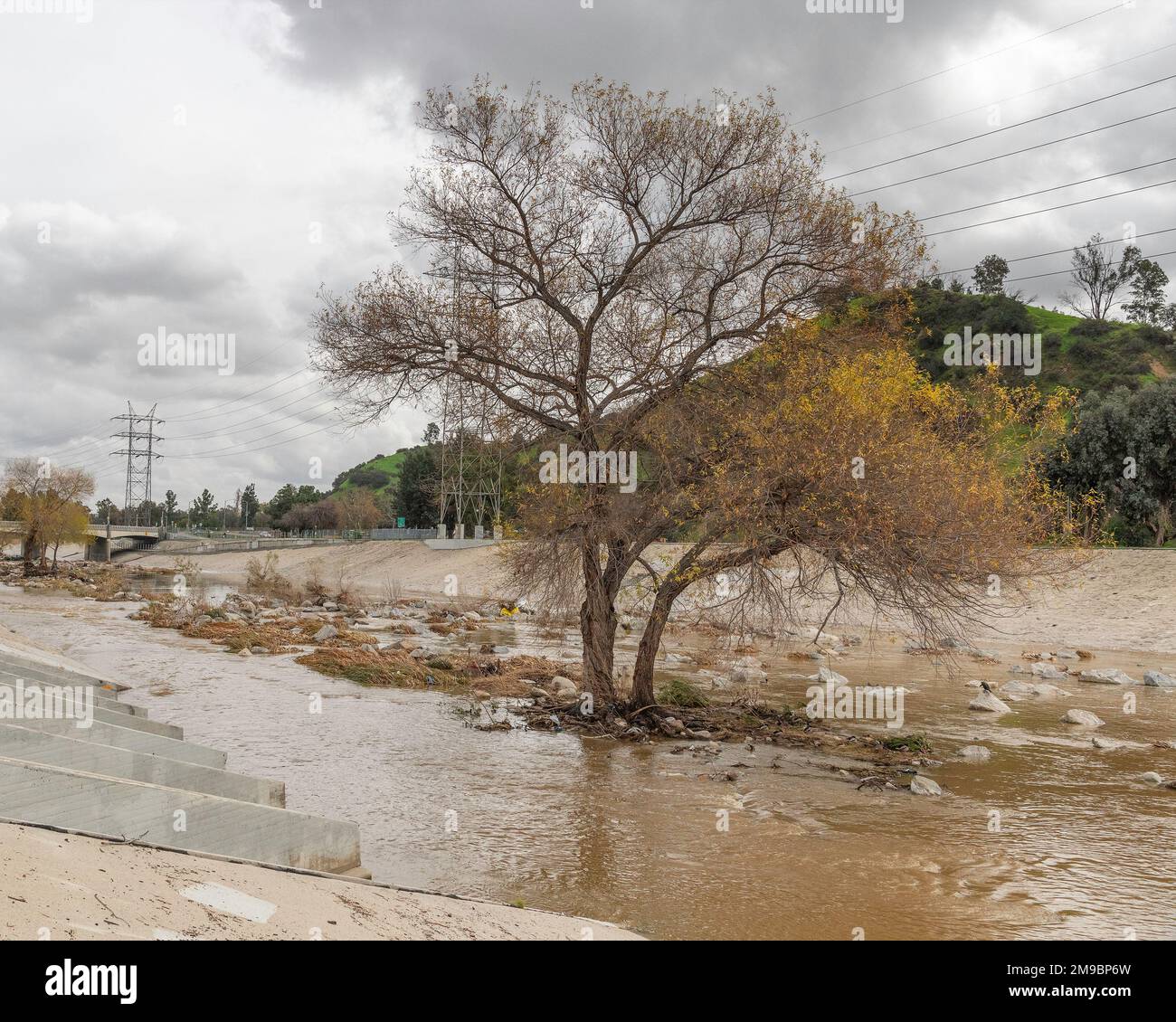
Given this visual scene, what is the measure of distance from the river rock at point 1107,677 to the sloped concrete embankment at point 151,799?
75.2ft

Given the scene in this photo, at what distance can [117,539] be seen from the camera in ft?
380

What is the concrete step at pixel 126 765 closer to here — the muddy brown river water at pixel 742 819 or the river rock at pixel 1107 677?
the muddy brown river water at pixel 742 819

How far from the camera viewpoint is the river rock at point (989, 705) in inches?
784

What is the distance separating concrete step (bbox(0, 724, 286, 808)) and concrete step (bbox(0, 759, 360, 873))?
31.0 inches

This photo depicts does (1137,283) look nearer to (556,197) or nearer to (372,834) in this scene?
(556,197)

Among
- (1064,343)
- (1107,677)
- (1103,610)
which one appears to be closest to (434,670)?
(1107,677)

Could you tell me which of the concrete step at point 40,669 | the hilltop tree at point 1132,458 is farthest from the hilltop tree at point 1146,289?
the concrete step at point 40,669

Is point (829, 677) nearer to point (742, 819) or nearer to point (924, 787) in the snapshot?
point (924, 787)

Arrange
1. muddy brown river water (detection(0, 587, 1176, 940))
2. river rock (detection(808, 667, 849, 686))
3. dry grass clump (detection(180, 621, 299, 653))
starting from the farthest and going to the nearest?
dry grass clump (detection(180, 621, 299, 653)) < river rock (detection(808, 667, 849, 686)) < muddy brown river water (detection(0, 587, 1176, 940))

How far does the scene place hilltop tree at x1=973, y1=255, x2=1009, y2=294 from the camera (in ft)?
317

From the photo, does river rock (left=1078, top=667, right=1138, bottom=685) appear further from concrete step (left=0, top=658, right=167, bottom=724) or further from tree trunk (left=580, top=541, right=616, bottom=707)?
concrete step (left=0, top=658, right=167, bottom=724)

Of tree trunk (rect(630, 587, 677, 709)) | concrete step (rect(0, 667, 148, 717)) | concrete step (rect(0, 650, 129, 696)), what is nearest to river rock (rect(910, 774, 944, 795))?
tree trunk (rect(630, 587, 677, 709))

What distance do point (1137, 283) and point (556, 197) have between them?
102323 millimetres

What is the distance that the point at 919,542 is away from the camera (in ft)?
43.1
